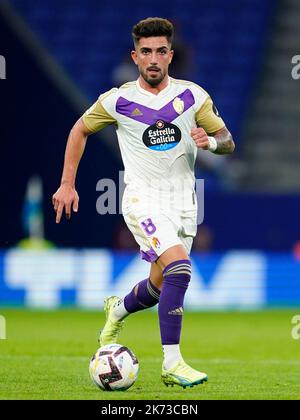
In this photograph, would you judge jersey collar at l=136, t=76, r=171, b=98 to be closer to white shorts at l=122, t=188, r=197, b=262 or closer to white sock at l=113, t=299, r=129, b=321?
white shorts at l=122, t=188, r=197, b=262

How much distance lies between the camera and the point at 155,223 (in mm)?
7422

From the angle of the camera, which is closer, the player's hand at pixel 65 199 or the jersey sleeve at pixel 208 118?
the player's hand at pixel 65 199

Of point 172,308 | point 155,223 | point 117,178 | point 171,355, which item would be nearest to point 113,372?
point 171,355

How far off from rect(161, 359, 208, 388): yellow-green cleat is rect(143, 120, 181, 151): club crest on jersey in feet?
4.65

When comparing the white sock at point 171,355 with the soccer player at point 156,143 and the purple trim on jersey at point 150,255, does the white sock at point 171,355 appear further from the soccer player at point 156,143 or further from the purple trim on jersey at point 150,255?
the purple trim on jersey at point 150,255

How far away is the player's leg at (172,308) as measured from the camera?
7.12m

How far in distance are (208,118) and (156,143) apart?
400mm

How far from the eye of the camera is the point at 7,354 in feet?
31.7

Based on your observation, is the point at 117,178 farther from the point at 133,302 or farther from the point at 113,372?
the point at 113,372

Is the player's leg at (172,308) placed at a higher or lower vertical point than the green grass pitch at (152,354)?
higher

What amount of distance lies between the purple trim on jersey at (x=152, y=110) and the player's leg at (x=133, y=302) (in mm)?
975

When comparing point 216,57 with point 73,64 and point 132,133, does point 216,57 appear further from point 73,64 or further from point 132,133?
point 132,133

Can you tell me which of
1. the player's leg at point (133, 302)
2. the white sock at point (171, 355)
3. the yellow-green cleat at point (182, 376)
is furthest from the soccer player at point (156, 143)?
the yellow-green cleat at point (182, 376)
